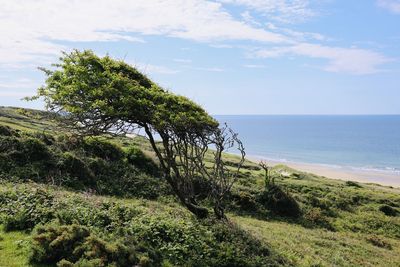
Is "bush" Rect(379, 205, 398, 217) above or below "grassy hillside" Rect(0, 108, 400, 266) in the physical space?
below

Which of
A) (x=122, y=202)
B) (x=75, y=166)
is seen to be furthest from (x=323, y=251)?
(x=75, y=166)

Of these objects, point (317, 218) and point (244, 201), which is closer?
point (244, 201)

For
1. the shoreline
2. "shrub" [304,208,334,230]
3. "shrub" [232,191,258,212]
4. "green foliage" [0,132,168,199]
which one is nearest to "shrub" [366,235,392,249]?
"shrub" [304,208,334,230]

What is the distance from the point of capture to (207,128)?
18031mm

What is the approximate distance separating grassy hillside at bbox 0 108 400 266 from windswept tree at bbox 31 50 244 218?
167 cm

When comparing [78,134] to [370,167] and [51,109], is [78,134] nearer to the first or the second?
[51,109]

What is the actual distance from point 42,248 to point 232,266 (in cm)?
656

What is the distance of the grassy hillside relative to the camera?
13.0 m

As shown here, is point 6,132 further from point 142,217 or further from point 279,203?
point 279,203

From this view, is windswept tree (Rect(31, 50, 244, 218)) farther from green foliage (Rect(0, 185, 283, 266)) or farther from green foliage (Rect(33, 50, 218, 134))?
green foliage (Rect(0, 185, 283, 266))

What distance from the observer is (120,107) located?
662 inches

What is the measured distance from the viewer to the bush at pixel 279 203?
34.4m

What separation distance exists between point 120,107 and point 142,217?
4537 mm

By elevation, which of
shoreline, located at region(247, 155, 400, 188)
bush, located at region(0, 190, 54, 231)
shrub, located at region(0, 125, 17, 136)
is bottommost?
shoreline, located at region(247, 155, 400, 188)
